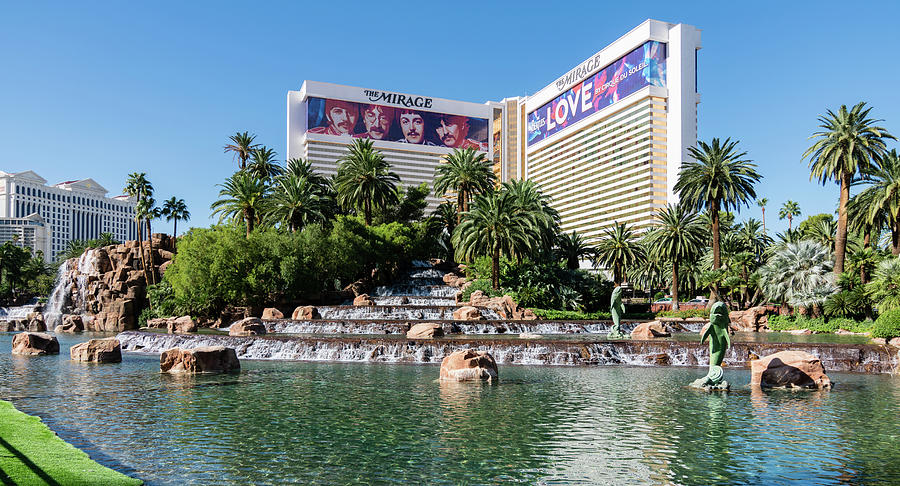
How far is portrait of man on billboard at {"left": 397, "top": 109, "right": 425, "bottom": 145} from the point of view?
169625 mm

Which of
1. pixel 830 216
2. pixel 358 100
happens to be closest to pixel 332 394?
pixel 830 216

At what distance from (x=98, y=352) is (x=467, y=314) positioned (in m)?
22.4

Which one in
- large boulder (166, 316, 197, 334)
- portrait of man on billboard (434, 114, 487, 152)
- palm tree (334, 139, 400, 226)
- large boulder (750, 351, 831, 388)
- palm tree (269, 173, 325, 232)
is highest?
portrait of man on billboard (434, 114, 487, 152)

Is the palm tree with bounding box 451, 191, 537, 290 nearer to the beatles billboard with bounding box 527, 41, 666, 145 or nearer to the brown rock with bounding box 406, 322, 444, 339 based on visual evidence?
the brown rock with bounding box 406, 322, 444, 339

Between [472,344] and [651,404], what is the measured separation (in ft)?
39.6

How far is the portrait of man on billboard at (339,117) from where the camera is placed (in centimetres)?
16062

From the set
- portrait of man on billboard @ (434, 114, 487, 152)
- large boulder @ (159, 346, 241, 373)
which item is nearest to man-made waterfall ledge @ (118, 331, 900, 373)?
large boulder @ (159, 346, 241, 373)

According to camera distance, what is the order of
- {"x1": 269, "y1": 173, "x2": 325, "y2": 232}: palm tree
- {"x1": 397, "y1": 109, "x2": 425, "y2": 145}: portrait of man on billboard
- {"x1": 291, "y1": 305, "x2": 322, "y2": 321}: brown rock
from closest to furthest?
{"x1": 291, "y1": 305, "x2": 322, "y2": 321}: brown rock → {"x1": 269, "y1": 173, "x2": 325, "y2": 232}: palm tree → {"x1": 397, "y1": 109, "x2": 425, "y2": 145}: portrait of man on billboard

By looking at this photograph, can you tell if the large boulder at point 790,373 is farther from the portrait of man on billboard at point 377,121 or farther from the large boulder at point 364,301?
the portrait of man on billboard at point 377,121

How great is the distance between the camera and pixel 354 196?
67.9m

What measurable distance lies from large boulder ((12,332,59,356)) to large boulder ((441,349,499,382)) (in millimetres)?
20025

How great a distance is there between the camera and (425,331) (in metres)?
31.4

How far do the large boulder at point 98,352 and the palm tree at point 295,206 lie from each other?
113 feet

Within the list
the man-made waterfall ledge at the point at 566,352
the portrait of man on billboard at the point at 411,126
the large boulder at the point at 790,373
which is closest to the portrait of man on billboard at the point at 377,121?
the portrait of man on billboard at the point at 411,126
